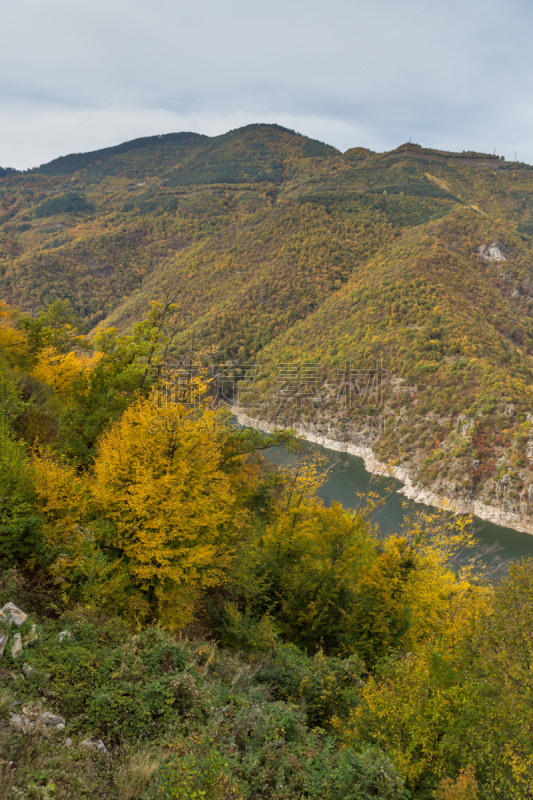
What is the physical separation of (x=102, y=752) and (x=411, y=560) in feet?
38.6

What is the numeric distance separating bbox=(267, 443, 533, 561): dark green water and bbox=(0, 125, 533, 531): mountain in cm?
255

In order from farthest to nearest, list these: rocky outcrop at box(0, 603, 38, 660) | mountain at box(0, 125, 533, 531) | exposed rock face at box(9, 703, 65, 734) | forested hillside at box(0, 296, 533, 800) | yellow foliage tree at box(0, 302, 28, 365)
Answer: mountain at box(0, 125, 533, 531), yellow foliage tree at box(0, 302, 28, 365), rocky outcrop at box(0, 603, 38, 660), forested hillside at box(0, 296, 533, 800), exposed rock face at box(9, 703, 65, 734)

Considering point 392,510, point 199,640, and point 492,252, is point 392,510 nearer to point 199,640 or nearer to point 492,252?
point 199,640

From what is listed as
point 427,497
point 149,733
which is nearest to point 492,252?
point 427,497

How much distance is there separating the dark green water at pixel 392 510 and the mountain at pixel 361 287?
2552 mm

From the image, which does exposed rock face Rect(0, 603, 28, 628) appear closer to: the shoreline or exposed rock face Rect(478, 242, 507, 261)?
the shoreline

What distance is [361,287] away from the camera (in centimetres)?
8494

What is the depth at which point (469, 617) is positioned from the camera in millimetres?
8320

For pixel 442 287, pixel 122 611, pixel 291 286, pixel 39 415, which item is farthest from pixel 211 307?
pixel 122 611

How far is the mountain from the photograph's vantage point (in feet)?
173

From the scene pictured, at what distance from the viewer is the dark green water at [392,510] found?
38531mm

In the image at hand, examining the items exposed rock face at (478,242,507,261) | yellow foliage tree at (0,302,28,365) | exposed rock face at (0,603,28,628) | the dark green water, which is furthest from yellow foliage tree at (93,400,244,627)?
exposed rock face at (478,242,507,261)

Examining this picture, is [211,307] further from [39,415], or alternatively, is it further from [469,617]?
[469,617]

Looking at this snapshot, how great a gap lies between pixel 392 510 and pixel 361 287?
56.2 metres
